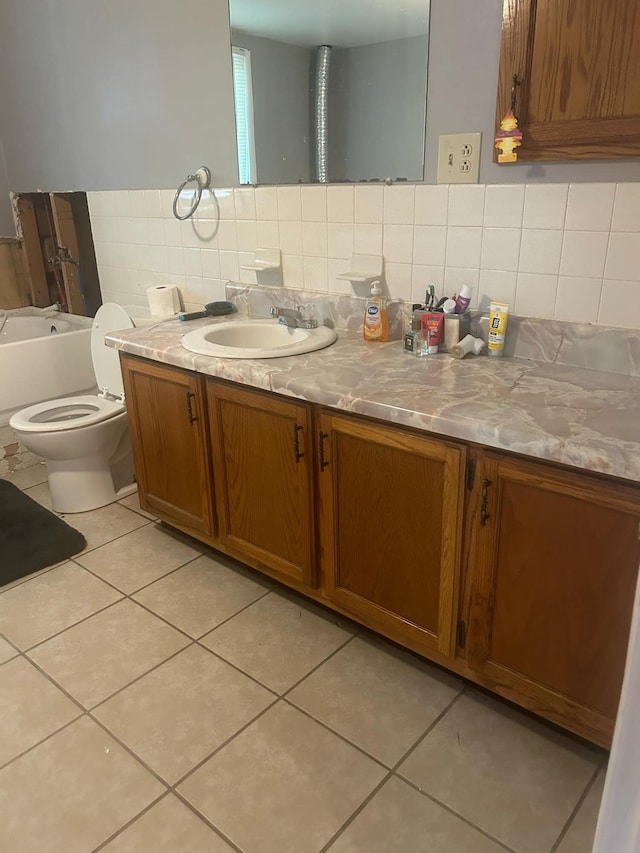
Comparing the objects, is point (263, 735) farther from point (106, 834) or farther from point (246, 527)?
point (246, 527)

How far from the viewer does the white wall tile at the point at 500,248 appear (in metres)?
1.75

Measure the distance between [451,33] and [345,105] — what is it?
38 centimetres

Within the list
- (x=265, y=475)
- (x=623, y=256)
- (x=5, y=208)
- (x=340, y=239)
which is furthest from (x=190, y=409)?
(x=5, y=208)

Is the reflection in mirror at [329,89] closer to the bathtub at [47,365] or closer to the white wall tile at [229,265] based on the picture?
the white wall tile at [229,265]

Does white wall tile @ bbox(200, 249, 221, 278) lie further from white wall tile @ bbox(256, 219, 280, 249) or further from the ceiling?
the ceiling

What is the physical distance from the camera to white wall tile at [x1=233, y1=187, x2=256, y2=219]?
2344 mm

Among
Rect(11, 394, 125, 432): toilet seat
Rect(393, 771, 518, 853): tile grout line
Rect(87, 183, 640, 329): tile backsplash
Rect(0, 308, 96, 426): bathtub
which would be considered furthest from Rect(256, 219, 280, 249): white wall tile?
Rect(393, 771, 518, 853): tile grout line

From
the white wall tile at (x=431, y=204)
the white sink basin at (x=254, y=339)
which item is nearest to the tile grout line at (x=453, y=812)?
the white sink basin at (x=254, y=339)

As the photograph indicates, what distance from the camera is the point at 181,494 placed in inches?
89.9

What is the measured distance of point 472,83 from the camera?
1.72 m

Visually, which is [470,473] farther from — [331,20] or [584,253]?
[331,20]

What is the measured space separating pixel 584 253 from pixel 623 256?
0.10 meters

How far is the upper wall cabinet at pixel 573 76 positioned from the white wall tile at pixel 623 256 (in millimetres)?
191

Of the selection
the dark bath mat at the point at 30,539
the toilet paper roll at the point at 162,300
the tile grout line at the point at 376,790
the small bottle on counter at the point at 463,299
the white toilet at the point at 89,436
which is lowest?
the tile grout line at the point at 376,790
